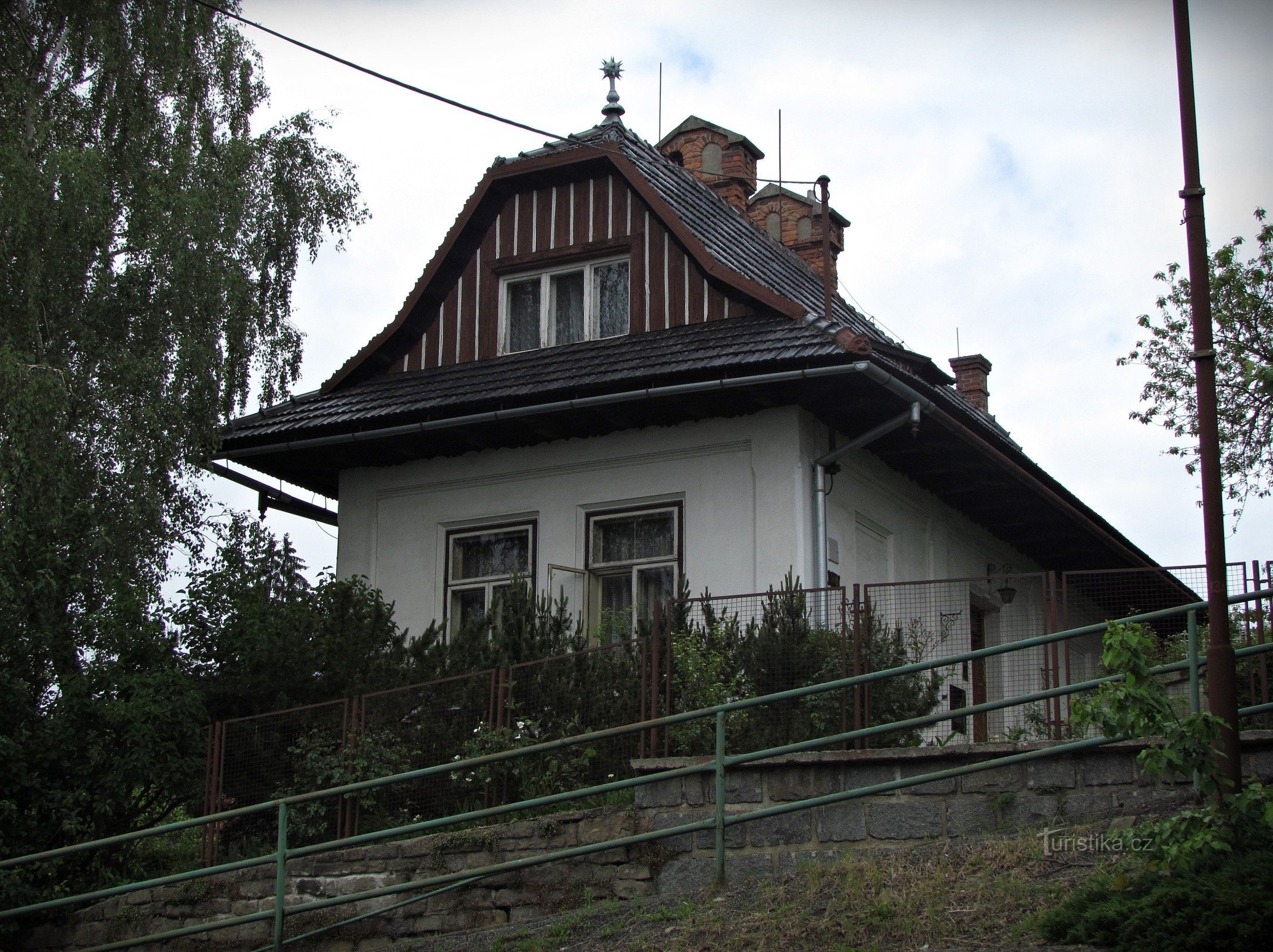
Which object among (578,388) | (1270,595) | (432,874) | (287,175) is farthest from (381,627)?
(1270,595)

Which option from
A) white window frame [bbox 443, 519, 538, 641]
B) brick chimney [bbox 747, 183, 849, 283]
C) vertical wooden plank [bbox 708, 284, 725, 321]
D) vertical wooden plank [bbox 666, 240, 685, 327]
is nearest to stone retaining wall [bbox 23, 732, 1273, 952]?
white window frame [bbox 443, 519, 538, 641]

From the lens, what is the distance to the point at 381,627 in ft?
49.8

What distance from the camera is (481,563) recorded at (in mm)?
16594

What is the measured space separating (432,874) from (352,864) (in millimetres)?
700

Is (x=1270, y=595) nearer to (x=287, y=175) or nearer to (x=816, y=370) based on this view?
(x=816, y=370)

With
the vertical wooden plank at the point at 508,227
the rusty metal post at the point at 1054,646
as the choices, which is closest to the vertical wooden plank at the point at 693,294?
the vertical wooden plank at the point at 508,227

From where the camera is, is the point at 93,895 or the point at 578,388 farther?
the point at 578,388

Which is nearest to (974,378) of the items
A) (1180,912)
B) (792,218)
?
(792,218)

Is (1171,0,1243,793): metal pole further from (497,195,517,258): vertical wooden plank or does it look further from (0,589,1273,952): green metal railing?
(497,195,517,258): vertical wooden plank

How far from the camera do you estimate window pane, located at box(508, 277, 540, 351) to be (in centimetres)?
1738

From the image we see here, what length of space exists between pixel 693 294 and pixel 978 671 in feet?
16.1

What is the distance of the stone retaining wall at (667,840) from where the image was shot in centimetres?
1011

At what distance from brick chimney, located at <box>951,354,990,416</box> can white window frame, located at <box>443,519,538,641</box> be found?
12.2 meters

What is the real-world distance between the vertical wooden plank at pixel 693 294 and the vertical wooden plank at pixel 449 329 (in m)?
2.70
